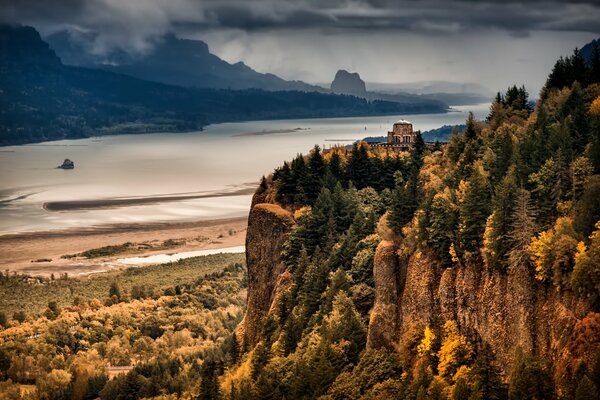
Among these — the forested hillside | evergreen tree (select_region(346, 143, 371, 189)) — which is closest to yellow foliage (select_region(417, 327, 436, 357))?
the forested hillside

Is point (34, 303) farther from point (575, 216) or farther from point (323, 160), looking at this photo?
point (575, 216)

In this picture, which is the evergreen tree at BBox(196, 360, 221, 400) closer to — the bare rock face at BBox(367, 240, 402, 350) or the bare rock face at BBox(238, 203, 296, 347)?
the bare rock face at BBox(367, 240, 402, 350)

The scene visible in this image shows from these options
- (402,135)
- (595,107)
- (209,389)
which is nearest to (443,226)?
(595,107)

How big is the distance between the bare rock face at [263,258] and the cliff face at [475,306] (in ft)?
72.4

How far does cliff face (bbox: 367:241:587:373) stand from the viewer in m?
42.8

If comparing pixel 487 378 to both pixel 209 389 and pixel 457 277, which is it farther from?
pixel 209 389

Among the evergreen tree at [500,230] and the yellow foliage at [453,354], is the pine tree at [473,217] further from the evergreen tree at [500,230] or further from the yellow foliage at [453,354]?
the yellow foliage at [453,354]

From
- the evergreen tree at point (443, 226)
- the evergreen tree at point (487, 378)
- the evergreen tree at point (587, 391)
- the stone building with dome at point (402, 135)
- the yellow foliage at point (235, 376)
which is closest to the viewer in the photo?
the evergreen tree at point (587, 391)

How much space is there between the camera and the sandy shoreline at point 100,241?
139m

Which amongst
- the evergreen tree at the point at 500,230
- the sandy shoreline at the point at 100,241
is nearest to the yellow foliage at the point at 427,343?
the evergreen tree at the point at 500,230

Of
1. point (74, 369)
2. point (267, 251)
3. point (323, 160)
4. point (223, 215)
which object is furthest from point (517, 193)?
point (223, 215)

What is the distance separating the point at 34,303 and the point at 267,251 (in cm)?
4841

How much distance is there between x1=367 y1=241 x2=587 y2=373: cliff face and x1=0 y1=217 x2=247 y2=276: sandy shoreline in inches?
3357

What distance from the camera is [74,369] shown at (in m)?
89.1
